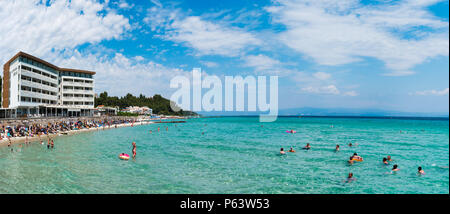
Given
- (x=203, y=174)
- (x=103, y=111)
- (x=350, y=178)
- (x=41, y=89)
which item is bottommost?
(x=350, y=178)

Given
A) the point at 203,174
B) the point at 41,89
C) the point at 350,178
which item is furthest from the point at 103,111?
the point at 350,178

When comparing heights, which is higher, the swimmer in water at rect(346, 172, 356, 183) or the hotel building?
the hotel building

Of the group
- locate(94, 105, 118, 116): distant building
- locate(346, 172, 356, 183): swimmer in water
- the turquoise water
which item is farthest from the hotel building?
locate(346, 172, 356, 183): swimmer in water

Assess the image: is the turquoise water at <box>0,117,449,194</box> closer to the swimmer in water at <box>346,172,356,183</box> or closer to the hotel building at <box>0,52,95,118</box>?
the swimmer in water at <box>346,172,356,183</box>

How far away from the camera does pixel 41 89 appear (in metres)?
69.8

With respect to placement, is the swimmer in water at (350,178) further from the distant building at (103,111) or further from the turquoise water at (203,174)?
the distant building at (103,111)

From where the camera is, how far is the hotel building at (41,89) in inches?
2335

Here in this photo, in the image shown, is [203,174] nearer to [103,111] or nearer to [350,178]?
[350,178]

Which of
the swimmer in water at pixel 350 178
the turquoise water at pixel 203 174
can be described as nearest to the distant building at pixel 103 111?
the turquoise water at pixel 203 174

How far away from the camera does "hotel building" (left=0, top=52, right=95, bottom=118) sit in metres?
59.3

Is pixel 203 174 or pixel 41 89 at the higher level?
pixel 41 89

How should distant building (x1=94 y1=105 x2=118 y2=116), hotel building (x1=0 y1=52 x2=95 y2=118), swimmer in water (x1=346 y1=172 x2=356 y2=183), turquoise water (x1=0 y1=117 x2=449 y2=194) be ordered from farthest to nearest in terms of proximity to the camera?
1. distant building (x1=94 y1=105 x2=118 y2=116)
2. hotel building (x1=0 y1=52 x2=95 y2=118)
3. swimmer in water (x1=346 y1=172 x2=356 y2=183)
4. turquoise water (x1=0 y1=117 x2=449 y2=194)
